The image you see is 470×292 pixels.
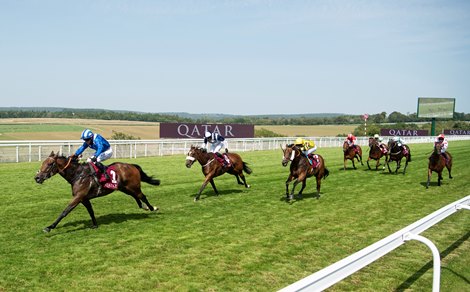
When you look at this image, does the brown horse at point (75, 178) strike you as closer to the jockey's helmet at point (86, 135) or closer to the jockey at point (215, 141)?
the jockey's helmet at point (86, 135)

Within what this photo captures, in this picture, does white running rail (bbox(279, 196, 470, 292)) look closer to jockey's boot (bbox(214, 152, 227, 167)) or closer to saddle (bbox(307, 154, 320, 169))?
saddle (bbox(307, 154, 320, 169))

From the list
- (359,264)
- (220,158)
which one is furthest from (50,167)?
(359,264)

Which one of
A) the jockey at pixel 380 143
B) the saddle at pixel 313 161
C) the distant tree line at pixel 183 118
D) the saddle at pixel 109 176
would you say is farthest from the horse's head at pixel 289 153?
the distant tree line at pixel 183 118

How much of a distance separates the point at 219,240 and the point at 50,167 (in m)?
3.22

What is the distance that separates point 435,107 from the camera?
63469 mm

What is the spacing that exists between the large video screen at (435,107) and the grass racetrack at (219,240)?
5545 centimetres

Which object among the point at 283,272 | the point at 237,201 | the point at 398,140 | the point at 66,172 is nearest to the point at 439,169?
the point at 398,140

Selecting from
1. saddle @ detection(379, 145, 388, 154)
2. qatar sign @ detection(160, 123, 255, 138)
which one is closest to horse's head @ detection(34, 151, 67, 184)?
saddle @ detection(379, 145, 388, 154)

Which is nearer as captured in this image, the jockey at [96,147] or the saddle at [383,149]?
the jockey at [96,147]

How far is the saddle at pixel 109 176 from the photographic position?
25.9 feet

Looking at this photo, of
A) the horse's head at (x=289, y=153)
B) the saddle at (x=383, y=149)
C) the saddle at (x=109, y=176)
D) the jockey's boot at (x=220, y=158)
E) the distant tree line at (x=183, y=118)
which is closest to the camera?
the saddle at (x=109, y=176)

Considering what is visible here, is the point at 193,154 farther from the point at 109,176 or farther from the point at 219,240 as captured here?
the point at 219,240

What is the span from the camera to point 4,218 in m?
8.32

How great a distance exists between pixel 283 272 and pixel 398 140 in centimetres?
1362
